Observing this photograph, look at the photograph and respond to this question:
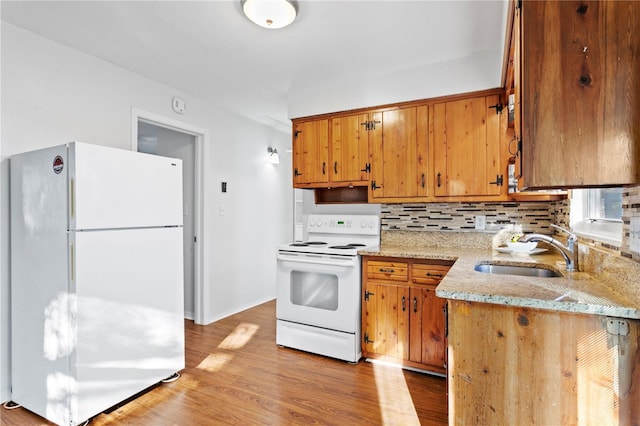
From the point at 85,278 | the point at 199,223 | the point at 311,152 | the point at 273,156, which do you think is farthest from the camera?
the point at 273,156

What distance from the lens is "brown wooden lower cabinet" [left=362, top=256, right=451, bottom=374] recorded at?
2.48 m

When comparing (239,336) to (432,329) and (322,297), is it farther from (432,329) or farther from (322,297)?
(432,329)

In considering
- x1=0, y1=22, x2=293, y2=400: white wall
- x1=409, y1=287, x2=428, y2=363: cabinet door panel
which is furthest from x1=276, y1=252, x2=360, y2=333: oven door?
x1=0, y1=22, x2=293, y2=400: white wall

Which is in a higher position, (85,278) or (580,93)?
(580,93)

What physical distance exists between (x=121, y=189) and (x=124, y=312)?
2.42 feet

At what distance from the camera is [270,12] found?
1.92 m

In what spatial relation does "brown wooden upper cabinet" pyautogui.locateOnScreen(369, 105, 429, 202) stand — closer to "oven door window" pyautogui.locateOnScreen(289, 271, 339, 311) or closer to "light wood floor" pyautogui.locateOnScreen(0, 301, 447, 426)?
"oven door window" pyautogui.locateOnScreen(289, 271, 339, 311)

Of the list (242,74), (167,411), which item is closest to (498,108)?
(242,74)

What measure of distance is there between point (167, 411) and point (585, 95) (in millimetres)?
2517

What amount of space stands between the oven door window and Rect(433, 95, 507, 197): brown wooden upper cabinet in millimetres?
1136

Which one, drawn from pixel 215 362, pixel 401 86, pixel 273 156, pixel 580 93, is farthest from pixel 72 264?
pixel 273 156

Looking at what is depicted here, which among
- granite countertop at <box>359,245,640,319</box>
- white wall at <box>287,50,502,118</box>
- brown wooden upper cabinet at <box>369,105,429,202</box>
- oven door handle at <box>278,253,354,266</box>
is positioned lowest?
oven door handle at <box>278,253,354,266</box>

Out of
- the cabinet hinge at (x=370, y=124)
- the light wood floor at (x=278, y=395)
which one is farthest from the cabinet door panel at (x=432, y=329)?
the cabinet hinge at (x=370, y=124)

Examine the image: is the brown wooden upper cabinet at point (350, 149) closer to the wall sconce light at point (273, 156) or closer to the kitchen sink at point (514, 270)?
the kitchen sink at point (514, 270)
